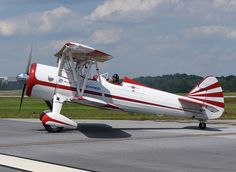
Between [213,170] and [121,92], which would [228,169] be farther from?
[121,92]

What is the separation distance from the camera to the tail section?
63.0 ft

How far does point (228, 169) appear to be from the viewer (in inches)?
371

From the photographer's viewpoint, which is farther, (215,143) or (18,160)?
(215,143)

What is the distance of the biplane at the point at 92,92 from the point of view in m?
16.8

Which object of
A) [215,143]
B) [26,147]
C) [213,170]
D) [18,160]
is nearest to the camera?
[213,170]

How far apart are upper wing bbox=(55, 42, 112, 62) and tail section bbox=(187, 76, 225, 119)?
4456 mm

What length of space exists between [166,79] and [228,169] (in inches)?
1005

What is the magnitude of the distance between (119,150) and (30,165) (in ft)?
10.7

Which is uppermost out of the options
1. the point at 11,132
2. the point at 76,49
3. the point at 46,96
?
the point at 76,49

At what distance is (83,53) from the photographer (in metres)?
16.8

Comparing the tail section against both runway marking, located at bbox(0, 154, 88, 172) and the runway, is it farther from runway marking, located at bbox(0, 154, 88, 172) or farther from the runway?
runway marking, located at bbox(0, 154, 88, 172)

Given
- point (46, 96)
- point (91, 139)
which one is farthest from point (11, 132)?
point (91, 139)

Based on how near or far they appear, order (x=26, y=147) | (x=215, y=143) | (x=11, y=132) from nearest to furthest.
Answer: (x=26, y=147) → (x=215, y=143) → (x=11, y=132)

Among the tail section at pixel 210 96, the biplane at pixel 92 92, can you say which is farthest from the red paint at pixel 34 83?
the tail section at pixel 210 96
